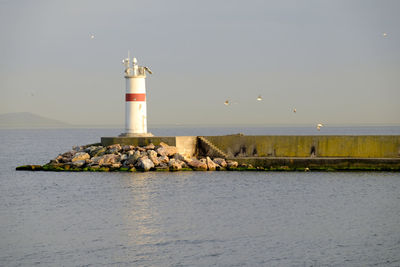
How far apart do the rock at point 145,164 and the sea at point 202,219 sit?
52cm

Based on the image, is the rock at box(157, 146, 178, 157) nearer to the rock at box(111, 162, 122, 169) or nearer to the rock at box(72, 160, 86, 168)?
the rock at box(111, 162, 122, 169)

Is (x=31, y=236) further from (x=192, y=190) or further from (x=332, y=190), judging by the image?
(x=332, y=190)

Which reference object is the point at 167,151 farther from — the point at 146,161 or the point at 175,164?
the point at 146,161

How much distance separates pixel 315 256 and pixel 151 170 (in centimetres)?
1756

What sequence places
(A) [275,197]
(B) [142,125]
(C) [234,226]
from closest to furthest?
(C) [234,226] < (A) [275,197] < (B) [142,125]

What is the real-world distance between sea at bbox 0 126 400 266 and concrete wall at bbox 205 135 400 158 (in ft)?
5.16

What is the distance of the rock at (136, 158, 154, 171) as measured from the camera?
3347cm

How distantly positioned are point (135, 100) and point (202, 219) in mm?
14337

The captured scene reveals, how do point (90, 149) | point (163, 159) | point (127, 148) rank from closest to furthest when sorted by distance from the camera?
point (163, 159) < point (127, 148) < point (90, 149)

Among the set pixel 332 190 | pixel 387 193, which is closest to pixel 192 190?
pixel 332 190

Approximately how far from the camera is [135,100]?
36156mm

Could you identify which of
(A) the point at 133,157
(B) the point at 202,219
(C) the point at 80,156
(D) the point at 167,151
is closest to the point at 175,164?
(D) the point at 167,151

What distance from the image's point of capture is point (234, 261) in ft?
57.4

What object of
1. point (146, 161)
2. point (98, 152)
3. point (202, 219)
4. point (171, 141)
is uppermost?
point (171, 141)
